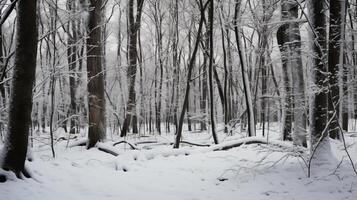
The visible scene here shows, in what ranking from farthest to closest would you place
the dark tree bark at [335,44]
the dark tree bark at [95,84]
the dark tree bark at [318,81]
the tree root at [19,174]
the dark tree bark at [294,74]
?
the dark tree bark at [95,84], the dark tree bark at [294,74], the dark tree bark at [318,81], the dark tree bark at [335,44], the tree root at [19,174]

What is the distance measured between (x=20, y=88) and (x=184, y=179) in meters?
3.30

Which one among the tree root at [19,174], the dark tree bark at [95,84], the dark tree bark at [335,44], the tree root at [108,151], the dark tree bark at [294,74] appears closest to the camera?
the tree root at [19,174]

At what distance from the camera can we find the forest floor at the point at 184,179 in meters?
4.47

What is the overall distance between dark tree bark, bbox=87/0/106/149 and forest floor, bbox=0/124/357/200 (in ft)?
3.97

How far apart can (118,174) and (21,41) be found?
3.10 metres

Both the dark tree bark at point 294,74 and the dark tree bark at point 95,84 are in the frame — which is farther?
the dark tree bark at point 95,84

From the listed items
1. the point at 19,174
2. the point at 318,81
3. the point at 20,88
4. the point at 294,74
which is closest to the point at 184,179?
the point at 19,174

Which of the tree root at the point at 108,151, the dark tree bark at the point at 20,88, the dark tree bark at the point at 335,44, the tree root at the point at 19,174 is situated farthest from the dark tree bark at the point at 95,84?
the dark tree bark at the point at 335,44

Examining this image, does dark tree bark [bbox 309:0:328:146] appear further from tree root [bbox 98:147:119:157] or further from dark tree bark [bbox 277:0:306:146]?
tree root [bbox 98:147:119:157]

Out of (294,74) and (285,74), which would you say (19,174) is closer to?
(294,74)

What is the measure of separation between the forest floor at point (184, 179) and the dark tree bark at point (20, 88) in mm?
357

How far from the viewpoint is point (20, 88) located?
445 centimetres

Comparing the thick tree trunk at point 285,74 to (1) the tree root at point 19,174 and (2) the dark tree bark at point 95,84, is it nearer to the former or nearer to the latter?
(2) the dark tree bark at point 95,84

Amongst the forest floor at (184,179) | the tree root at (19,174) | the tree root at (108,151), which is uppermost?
the tree root at (19,174)
